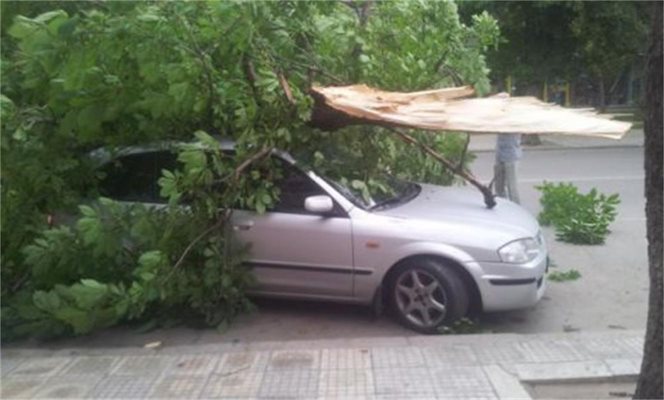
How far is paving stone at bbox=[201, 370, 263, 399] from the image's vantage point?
549cm

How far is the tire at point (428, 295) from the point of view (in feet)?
21.9

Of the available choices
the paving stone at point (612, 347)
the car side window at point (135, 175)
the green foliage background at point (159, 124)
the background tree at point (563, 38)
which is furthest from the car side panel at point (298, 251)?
the background tree at point (563, 38)

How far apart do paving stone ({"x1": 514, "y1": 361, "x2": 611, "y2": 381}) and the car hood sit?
1.21 metres

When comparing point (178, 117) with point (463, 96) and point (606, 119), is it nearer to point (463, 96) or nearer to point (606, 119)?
point (463, 96)

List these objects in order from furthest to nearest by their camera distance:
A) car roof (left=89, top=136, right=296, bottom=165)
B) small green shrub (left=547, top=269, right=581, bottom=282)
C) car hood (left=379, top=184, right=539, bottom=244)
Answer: small green shrub (left=547, top=269, right=581, bottom=282)
car roof (left=89, top=136, right=296, bottom=165)
car hood (left=379, top=184, right=539, bottom=244)

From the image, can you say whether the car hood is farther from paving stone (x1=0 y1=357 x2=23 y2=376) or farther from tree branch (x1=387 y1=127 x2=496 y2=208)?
paving stone (x1=0 y1=357 x2=23 y2=376)

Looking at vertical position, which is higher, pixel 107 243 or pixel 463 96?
pixel 463 96

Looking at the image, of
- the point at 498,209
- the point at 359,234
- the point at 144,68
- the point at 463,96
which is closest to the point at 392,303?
the point at 359,234

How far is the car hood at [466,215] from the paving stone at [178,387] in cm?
204

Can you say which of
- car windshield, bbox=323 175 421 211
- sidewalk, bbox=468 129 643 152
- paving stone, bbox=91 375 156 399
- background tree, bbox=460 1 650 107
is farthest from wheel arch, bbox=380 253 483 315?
sidewalk, bbox=468 129 643 152

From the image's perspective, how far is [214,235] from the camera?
6957mm

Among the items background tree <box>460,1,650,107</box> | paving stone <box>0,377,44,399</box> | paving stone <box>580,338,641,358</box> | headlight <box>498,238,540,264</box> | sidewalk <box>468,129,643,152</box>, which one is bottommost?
paving stone <box>0,377,44,399</box>

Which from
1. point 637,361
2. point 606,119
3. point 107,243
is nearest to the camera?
point 637,361

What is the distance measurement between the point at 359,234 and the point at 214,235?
1115 mm
